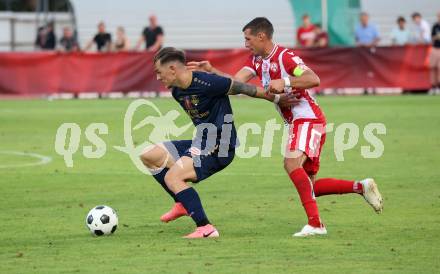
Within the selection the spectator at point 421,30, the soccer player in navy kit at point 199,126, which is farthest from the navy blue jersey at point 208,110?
the spectator at point 421,30

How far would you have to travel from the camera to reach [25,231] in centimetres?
1098

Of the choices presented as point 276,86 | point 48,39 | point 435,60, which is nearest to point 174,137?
point 276,86

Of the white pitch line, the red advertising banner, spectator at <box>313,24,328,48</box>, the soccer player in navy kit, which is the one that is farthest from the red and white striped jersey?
spectator at <box>313,24,328,48</box>

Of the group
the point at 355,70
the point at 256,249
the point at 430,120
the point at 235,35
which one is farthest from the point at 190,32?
the point at 256,249

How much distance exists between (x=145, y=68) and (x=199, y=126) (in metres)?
22.1

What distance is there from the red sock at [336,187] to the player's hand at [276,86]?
128 cm

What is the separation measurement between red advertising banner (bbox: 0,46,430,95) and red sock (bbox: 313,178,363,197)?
70.0 feet

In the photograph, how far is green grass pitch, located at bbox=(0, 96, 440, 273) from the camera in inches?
360

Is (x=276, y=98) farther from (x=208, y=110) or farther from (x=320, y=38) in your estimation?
(x=320, y=38)

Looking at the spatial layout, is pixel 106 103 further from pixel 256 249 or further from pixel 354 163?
pixel 256 249

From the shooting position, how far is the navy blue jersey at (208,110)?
1062 centimetres

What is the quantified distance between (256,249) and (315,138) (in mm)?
1597

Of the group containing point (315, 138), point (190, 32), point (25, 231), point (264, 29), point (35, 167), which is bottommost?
point (190, 32)

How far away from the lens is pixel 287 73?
10797 millimetres
